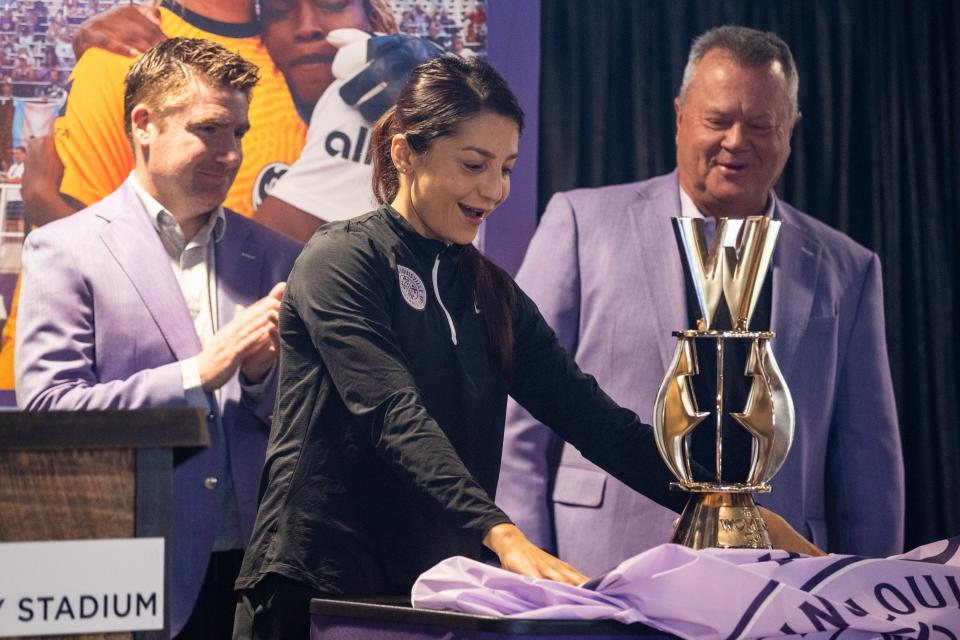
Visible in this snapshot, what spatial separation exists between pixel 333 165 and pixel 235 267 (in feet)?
1.13

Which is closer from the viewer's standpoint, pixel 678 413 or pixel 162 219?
pixel 678 413

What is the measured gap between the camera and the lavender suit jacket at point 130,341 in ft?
8.27

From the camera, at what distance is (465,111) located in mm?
1960

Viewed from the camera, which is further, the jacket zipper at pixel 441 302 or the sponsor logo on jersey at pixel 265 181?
the sponsor logo on jersey at pixel 265 181

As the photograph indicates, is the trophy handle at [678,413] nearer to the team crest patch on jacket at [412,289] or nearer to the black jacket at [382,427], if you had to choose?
the black jacket at [382,427]

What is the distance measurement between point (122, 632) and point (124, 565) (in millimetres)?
51

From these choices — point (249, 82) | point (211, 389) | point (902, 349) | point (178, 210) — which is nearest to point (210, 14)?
point (249, 82)

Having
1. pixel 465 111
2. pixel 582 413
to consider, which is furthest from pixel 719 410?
pixel 465 111

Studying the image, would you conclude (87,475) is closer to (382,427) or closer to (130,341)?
(382,427)

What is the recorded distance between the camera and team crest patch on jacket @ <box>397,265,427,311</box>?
1.80m

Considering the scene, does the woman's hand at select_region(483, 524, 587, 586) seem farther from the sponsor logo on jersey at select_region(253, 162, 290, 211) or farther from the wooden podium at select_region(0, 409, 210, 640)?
the sponsor logo on jersey at select_region(253, 162, 290, 211)

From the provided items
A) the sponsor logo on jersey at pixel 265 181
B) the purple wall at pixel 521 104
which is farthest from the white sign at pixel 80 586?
the purple wall at pixel 521 104

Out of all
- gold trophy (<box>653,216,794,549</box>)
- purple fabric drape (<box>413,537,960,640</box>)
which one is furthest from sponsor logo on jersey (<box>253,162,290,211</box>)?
purple fabric drape (<box>413,537,960,640</box>)

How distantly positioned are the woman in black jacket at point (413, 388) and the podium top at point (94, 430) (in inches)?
20.1
